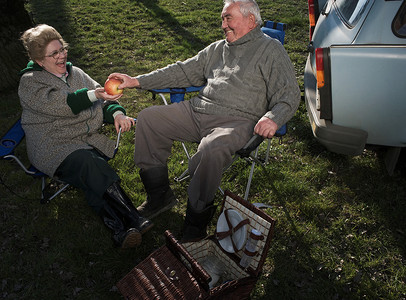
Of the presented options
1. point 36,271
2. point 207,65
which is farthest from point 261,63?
point 36,271

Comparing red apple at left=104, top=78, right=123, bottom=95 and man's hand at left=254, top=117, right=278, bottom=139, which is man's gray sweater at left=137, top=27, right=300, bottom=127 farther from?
red apple at left=104, top=78, right=123, bottom=95

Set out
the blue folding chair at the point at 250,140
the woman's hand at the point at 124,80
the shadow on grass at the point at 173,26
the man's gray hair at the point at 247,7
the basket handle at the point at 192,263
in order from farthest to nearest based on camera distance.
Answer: the shadow on grass at the point at 173,26, the woman's hand at the point at 124,80, the man's gray hair at the point at 247,7, the blue folding chair at the point at 250,140, the basket handle at the point at 192,263

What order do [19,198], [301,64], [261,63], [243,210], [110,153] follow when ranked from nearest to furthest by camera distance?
[243,210]
[261,63]
[110,153]
[19,198]
[301,64]

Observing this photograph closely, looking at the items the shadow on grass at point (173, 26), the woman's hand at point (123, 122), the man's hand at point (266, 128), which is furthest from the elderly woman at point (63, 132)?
the shadow on grass at point (173, 26)

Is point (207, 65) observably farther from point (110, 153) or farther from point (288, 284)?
point (288, 284)

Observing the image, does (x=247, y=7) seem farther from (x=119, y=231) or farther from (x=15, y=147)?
(x=15, y=147)

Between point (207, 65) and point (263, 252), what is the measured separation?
1849 mm

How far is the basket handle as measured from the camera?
6.73 feet

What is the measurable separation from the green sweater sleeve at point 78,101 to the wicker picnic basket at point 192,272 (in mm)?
1339

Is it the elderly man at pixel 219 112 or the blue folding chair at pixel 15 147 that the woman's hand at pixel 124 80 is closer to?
the elderly man at pixel 219 112

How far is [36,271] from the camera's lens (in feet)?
9.12

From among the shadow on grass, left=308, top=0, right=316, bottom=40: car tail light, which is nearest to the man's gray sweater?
left=308, top=0, right=316, bottom=40: car tail light

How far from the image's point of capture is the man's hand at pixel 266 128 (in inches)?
105

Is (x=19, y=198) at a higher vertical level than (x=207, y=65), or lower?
lower
